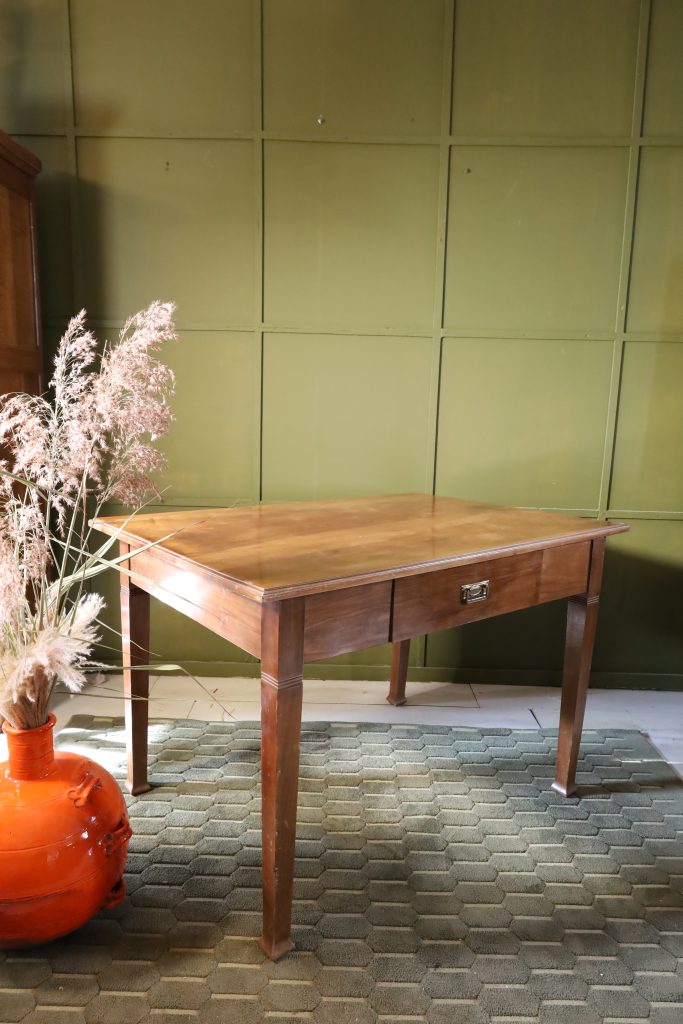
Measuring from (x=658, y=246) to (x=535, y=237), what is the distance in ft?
1.65

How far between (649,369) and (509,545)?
1.61 meters

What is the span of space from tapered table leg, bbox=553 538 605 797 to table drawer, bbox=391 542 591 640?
0.05 m

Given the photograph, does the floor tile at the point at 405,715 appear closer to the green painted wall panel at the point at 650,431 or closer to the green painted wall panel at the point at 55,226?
the green painted wall panel at the point at 650,431

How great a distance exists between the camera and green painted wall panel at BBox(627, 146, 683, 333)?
2926 mm

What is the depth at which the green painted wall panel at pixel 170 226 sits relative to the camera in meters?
2.94

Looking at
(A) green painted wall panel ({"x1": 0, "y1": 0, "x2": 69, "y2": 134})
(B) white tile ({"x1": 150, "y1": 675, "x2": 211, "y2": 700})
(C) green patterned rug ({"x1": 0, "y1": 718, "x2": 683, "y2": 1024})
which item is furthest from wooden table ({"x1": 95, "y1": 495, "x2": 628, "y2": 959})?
(A) green painted wall panel ({"x1": 0, "y1": 0, "x2": 69, "y2": 134})

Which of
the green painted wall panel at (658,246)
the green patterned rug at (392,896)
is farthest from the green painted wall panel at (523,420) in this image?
the green patterned rug at (392,896)

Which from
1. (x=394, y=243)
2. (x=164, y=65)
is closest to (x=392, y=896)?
(x=394, y=243)

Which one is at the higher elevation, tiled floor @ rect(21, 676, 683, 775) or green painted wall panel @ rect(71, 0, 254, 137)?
green painted wall panel @ rect(71, 0, 254, 137)

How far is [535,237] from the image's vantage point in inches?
117

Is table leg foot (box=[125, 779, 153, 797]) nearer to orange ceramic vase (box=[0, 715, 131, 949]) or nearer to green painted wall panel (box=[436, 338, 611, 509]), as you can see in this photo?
orange ceramic vase (box=[0, 715, 131, 949])

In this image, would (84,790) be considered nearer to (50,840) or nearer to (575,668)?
(50,840)

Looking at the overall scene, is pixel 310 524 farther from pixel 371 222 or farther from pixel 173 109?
pixel 173 109

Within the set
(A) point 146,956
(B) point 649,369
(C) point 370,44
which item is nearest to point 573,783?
(A) point 146,956
